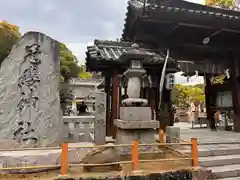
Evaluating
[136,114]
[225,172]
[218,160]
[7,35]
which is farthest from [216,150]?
[7,35]

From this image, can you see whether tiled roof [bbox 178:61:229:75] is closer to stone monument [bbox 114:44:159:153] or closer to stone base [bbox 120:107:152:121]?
stone monument [bbox 114:44:159:153]

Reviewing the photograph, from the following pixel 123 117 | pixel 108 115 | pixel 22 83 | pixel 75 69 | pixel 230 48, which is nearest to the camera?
pixel 22 83

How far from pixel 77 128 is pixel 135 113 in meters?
2.45

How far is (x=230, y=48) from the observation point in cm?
1028

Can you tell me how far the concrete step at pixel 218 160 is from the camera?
5739 mm

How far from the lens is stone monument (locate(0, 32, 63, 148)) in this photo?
5.33m

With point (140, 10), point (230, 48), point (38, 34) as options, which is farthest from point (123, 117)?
point (230, 48)

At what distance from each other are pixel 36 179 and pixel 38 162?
1.41ft

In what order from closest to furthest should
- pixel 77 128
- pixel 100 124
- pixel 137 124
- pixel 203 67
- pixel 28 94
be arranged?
pixel 28 94, pixel 137 124, pixel 100 124, pixel 77 128, pixel 203 67

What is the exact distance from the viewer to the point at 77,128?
738 centimetres

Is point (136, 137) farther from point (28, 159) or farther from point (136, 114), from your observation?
point (28, 159)

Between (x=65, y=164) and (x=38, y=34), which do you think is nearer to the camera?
(x=65, y=164)

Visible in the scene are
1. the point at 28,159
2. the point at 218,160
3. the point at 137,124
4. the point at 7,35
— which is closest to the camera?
the point at 28,159

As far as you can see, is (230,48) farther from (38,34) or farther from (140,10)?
(38,34)
